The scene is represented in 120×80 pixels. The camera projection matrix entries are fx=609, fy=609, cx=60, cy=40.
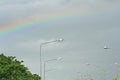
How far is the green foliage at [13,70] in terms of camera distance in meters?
58.3

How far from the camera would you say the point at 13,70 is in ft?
197

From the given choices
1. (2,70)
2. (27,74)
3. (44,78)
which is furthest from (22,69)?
(44,78)

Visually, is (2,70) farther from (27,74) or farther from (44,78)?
(44,78)

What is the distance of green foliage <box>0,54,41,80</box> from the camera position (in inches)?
2296

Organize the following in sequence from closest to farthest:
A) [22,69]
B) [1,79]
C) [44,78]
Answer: [1,79]
[22,69]
[44,78]

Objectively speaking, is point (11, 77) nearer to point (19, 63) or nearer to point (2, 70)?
point (2, 70)

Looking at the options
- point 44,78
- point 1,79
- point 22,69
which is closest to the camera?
point 1,79

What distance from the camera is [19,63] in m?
63.5

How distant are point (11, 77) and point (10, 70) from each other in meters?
1.30

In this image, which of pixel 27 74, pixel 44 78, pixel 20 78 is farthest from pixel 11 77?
pixel 44 78

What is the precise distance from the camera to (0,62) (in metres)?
60.3

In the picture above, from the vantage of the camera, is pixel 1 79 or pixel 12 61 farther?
pixel 12 61

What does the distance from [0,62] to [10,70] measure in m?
1.55

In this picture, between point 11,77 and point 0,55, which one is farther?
point 0,55
